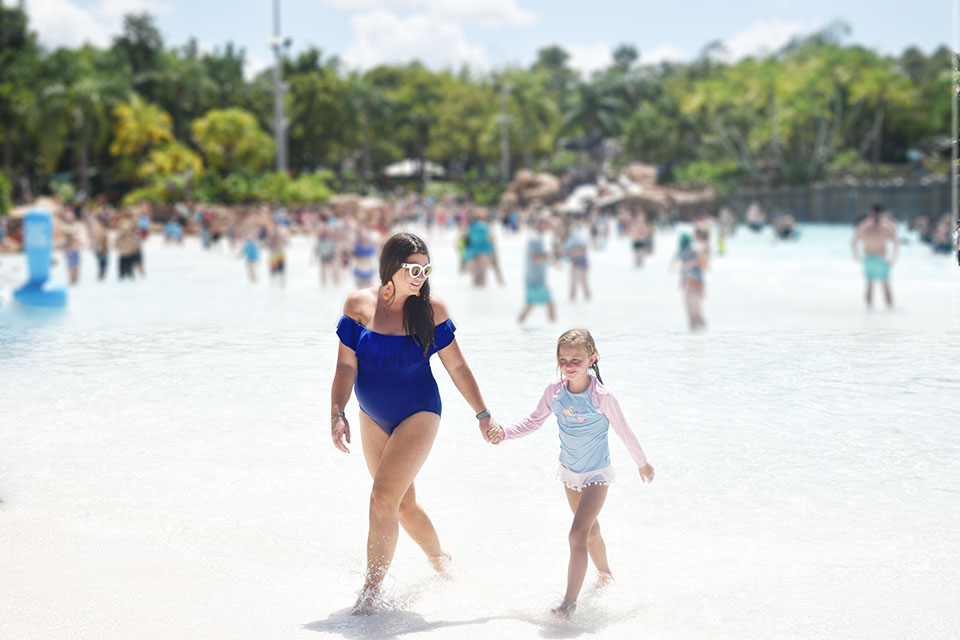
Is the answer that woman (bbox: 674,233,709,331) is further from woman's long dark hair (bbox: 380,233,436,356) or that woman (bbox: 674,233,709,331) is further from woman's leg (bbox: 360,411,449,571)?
woman's long dark hair (bbox: 380,233,436,356)

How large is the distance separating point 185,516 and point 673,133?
6782 centimetres

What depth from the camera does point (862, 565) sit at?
4680 millimetres

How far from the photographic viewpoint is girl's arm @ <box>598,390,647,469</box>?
12.8ft

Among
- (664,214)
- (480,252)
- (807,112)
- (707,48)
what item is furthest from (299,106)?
(480,252)

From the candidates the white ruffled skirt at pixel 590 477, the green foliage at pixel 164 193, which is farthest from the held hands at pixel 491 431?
the green foliage at pixel 164 193

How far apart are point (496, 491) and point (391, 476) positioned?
1.44 m

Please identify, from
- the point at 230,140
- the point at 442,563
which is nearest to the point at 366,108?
the point at 230,140

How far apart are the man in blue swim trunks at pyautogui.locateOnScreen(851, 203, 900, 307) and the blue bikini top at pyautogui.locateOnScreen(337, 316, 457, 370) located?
11082 millimetres

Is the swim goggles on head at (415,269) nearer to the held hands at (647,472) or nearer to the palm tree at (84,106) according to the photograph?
the held hands at (647,472)

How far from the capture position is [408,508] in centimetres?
429

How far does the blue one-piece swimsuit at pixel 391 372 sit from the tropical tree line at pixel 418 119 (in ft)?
146

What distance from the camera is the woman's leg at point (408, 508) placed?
4.04 meters

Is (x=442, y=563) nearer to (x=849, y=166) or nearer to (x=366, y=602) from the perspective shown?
(x=366, y=602)

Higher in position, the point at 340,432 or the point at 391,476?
the point at 340,432
